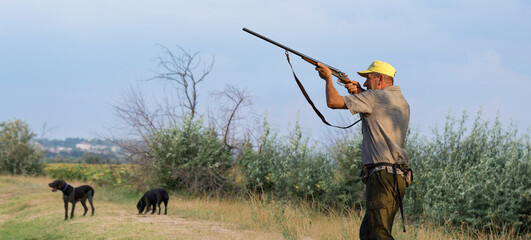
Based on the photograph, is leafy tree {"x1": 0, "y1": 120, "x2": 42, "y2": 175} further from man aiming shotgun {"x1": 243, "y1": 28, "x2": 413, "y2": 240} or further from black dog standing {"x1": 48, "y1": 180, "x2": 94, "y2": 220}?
man aiming shotgun {"x1": 243, "y1": 28, "x2": 413, "y2": 240}

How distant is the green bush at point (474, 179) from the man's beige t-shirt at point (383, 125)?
819 cm

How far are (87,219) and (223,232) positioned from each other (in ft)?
14.0

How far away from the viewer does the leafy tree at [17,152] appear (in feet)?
109

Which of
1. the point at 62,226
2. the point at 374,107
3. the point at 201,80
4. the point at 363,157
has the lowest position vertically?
the point at 62,226

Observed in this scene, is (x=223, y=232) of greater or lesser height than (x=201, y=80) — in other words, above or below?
below

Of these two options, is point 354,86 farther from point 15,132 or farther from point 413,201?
point 15,132

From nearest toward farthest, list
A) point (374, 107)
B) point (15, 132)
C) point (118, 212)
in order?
1. point (374, 107)
2. point (118, 212)
3. point (15, 132)

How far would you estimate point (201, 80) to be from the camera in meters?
23.1

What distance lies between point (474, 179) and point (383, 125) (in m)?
9.65

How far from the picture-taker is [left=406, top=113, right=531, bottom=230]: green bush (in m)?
13.2

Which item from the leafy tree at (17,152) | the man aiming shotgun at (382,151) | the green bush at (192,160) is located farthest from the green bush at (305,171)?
the leafy tree at (17,152)

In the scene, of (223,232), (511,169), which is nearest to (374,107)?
(223,232)

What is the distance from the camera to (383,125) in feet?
16.5

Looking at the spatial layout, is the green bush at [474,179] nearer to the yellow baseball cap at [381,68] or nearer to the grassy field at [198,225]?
the grassy field at [198,225]
